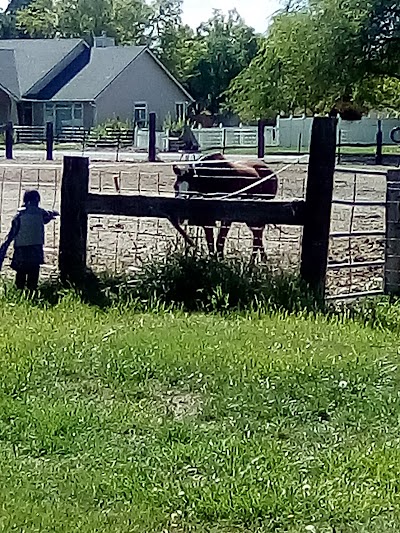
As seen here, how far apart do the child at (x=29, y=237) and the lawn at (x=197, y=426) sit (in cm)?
119

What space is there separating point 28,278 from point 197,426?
3789 millimetres

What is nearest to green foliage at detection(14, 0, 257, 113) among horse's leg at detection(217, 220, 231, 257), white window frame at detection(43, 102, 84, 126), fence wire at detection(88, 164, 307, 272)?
white window frame at detection(43, 102, 84, 126)

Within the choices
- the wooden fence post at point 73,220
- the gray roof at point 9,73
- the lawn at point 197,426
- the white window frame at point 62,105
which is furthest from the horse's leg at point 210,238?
the gray roof at point 9,73

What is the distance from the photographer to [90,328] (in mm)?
7234

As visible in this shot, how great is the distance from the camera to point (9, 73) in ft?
195

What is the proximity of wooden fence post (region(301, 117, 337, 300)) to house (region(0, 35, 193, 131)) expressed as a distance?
47.6m

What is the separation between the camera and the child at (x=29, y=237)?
28.5 feet

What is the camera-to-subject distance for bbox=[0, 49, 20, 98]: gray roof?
57606 millimetres

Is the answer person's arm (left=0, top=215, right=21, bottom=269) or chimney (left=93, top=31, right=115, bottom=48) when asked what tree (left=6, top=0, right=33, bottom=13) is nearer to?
chimney (left=93, top=31, right=115, bottom=48)

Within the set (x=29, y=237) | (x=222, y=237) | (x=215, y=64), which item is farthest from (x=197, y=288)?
(x=215, y=64)

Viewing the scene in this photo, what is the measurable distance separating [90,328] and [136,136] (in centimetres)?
3462

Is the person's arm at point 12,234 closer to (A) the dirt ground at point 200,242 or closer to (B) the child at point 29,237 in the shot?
(B) the child at point 29,237

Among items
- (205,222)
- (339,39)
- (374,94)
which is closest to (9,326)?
(205,222)

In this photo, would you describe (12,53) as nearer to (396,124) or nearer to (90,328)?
(396,124)
